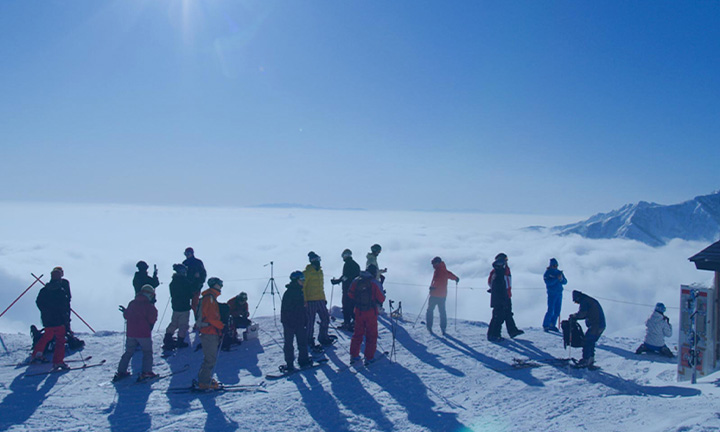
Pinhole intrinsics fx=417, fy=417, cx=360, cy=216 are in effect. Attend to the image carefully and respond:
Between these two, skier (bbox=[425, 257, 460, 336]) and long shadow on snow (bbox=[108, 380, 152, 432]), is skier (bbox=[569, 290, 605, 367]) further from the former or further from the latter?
long shadow on snow (bbox=[108, 380, 152, 432])

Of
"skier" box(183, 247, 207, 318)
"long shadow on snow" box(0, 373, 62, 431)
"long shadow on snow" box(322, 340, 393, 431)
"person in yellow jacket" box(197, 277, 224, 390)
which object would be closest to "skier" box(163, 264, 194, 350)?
"skier" box(183, 247, 207, 318)

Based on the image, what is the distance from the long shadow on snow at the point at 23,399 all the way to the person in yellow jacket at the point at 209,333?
243cm

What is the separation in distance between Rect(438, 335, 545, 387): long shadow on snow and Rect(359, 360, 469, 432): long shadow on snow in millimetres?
1689

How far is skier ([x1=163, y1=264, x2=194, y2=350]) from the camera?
32.0 feet

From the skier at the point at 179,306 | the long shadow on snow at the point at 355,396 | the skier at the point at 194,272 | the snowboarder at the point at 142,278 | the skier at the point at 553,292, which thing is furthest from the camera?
the skier at the point at 553,292

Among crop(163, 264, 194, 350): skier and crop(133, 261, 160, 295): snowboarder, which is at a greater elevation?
crop(133, 261, 160, 295): snowboarder

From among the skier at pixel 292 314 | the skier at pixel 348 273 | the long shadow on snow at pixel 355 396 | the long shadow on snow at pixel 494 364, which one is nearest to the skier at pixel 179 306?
the skier at pixel 292 314

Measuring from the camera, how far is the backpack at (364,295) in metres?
8.08

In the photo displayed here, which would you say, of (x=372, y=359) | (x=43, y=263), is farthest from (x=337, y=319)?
(x=43, y=263)

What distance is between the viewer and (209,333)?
718 centimetres

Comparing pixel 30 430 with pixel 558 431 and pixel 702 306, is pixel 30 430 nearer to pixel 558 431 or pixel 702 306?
pixel 558 431

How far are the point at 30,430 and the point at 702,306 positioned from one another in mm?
10958

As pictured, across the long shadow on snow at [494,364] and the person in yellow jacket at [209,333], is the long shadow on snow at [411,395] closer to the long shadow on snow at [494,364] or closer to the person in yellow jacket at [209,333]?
the long shadow on snow at [494,364]

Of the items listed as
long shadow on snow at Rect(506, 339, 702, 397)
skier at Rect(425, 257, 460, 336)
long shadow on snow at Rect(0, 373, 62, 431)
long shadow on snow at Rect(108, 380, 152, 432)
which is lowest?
long shadow on snow at Rect(0, 373, 62, 431)
